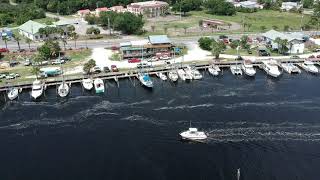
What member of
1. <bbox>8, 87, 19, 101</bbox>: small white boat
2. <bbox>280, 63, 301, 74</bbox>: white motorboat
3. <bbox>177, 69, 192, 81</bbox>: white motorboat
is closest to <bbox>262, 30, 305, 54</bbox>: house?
<bbox>280, 63, 301, 74</bbox>: white motorboat

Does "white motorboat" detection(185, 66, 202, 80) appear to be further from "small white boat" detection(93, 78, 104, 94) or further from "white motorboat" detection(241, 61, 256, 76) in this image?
"small white boat" detection(93, 78, 104, 94)

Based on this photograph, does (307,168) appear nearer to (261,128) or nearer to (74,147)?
(261,128)

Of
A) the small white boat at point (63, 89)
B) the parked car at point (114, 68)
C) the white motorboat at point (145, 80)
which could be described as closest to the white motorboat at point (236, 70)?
the white motorboat at point (145, 80)

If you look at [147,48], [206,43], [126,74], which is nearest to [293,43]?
[206,43]

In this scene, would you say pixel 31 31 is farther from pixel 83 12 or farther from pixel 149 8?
pixel 149 8

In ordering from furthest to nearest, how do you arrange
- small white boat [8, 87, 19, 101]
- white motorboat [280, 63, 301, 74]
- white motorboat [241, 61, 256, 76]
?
1. white motorboat [280, 63, 301, 74]
2. white motorboat [241, 61, 256, 76]
3. small white boat [8, 87, 19, 101]

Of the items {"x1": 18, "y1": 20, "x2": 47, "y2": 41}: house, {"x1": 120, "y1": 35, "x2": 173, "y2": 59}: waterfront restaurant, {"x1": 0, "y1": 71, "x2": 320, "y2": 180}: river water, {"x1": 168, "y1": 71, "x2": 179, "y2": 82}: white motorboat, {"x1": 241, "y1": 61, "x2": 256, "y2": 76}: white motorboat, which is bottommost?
{"x1": 0, "y1": 71, "x2": 320, "y2": 180}: river water

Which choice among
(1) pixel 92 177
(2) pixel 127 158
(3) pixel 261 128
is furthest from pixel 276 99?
(1) pixel 92 177
